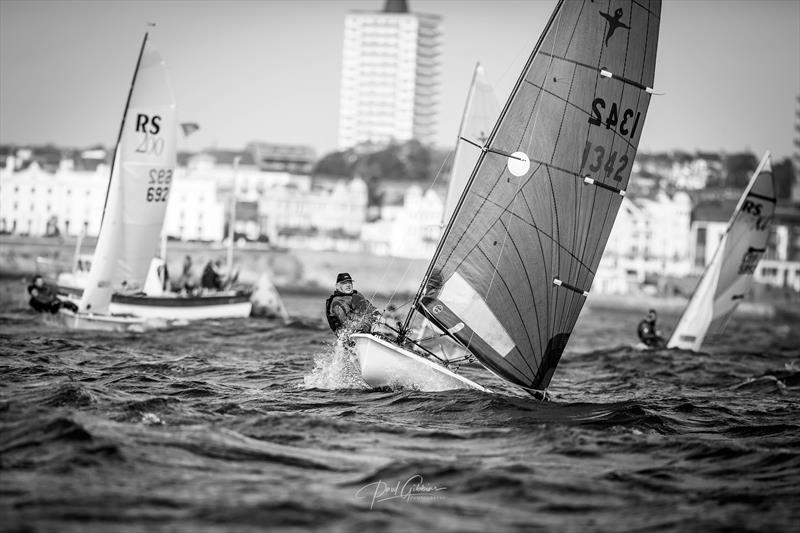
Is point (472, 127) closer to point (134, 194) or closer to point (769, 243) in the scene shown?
point (134, 194)

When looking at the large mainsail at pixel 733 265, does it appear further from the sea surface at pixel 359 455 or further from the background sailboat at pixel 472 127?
the sea surface at pixel 359 455

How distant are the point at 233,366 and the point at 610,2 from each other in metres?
8.28

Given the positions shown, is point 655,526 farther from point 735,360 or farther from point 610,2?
point 735,360

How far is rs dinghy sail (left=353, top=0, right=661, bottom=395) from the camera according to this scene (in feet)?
46.0

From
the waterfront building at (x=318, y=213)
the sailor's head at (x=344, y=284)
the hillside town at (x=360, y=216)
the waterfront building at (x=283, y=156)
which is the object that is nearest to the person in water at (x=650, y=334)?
→ the sailor's head at (x=344, y=284)

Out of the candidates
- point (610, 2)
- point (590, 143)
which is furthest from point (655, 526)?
point (610, 2)

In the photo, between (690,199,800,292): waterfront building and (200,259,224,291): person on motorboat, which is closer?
(200,259,224,291): person on motorboat

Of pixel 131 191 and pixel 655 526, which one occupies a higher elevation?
pixel 131 191

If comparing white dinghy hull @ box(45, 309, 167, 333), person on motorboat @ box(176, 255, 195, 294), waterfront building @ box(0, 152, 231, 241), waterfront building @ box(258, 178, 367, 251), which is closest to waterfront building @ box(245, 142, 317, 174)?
waterfront building @ box(258, 178, 367, 251)

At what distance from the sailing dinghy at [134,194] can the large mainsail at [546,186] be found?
12.9 m

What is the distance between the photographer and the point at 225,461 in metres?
10.2

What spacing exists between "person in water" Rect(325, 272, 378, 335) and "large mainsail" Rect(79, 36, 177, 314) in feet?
39.3

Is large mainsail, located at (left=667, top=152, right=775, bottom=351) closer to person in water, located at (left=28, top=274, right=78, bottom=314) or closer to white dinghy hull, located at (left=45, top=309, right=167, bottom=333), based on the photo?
white dinghy hull, located at (left=45, top=309, right=167, bottom=333)

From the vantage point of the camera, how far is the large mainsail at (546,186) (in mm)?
14016
